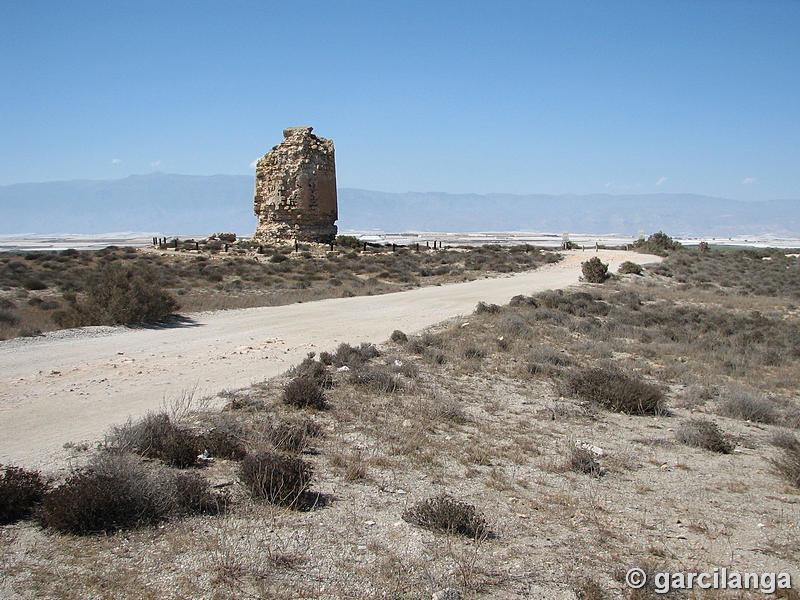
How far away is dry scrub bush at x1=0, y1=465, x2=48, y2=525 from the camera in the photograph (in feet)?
15.6

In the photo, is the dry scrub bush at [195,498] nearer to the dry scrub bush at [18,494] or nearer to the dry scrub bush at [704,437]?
the dry scrub bush at [18,494]

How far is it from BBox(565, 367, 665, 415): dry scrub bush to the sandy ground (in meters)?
5.14

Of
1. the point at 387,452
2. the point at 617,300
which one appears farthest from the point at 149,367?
the point at 617,300

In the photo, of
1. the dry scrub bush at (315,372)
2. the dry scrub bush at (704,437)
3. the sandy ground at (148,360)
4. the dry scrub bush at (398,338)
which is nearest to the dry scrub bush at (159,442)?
the sandy ground at (148,360)

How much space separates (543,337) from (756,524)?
9.37m

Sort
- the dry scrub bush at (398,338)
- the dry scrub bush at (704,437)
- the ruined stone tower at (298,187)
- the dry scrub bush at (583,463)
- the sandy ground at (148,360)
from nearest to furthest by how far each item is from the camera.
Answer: the dry scrub bush at (583,463)
the sandy ground at (148,360)
the dry scrub bush at (704,437)
the dry scrub bush at (398,338)
the ruined stone tower at (298,187)

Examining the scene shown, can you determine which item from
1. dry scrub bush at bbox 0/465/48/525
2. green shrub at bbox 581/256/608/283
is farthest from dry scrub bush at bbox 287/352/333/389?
green shrub at bbox 581/256/608/283

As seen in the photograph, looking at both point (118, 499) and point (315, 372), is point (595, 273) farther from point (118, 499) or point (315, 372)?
point (118, 499)

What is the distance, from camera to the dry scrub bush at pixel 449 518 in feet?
16.9

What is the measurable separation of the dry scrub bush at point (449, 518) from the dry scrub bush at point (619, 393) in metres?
5.39

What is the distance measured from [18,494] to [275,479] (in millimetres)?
2057

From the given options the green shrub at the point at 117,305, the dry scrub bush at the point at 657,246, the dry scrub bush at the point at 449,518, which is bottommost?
the dry scrub bush at the point at 449,518

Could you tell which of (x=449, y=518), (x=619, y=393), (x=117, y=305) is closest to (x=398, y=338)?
(x=619, y=393)

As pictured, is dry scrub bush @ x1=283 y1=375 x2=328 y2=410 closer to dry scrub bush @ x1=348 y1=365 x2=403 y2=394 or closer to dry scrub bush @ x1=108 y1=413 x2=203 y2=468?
dry scrub bush @ x1=348 y1=365 x2=403 y2=394
